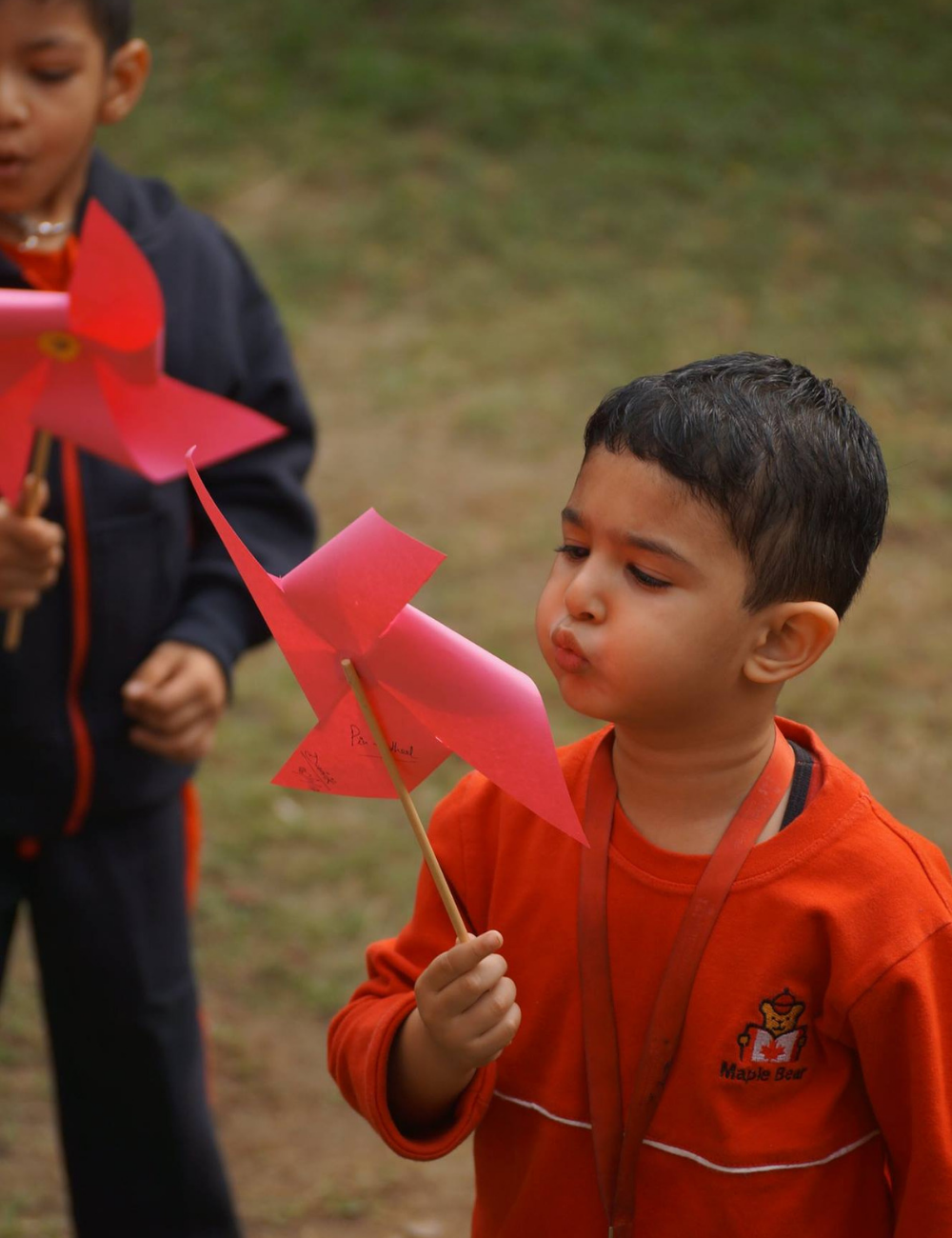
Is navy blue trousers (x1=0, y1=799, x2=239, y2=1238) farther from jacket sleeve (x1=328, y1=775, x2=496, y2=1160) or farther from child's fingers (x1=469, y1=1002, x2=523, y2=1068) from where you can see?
child's fingers (x1=469, y1=1002, x2=523, y2=1068)

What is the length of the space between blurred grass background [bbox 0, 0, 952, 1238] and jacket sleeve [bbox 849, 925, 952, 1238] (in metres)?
1.43

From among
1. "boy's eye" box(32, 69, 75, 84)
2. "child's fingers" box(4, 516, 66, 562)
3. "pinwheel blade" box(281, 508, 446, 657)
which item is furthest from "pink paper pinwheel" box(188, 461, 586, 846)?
"boy's eye" box(32, 69, 75, 84)

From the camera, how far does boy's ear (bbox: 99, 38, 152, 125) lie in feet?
6.58

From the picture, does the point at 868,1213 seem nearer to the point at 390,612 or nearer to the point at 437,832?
the point at 437,832

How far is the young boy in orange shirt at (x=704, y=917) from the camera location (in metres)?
1.23

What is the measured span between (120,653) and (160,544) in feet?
0.47

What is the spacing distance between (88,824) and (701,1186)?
0.99m

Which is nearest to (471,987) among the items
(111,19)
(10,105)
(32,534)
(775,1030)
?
(775,1030)

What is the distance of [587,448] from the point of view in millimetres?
1313

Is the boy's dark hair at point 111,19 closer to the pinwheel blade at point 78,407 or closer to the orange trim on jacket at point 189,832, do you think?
the pinwheel blade at point 78,407

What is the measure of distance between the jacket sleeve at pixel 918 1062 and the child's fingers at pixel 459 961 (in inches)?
11.1

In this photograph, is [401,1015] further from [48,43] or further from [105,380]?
[48,43]

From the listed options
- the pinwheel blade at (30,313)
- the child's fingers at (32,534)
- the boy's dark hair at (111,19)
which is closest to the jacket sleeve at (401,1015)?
the child's fingers at (32,534)

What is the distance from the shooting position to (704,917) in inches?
49.8
